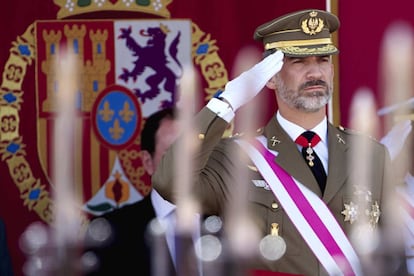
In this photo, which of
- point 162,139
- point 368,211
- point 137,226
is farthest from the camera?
point 162,139

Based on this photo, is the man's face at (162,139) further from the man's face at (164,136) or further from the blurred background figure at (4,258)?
the blurred background figure at (4,258)

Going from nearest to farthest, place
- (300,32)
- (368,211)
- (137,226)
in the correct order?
1. (368,211)
2. (300,32)
3. (137,226)

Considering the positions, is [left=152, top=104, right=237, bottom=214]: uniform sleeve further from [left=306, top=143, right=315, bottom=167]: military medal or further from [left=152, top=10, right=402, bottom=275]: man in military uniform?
[left=306, top=143, right=315, bottom=167]: military medal

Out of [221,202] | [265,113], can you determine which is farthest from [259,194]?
[265,113]

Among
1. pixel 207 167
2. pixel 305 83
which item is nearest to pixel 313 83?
pixel 305 83

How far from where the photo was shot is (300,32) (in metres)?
2.18

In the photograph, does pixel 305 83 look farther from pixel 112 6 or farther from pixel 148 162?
pixel 112 6

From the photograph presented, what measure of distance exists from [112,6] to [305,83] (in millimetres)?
1398

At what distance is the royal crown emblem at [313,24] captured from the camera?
220 centimetres

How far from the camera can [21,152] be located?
10.6 ft

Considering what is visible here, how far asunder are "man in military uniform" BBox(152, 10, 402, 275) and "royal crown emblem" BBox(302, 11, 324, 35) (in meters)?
0.01

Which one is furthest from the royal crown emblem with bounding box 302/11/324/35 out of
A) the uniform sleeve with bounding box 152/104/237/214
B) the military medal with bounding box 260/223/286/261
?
the military medal with bounding box 260/223/286/261

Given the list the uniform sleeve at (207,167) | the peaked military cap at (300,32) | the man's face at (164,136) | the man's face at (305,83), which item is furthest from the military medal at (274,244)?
the man's face at (164,136)

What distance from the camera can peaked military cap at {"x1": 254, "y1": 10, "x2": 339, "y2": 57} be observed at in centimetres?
216
